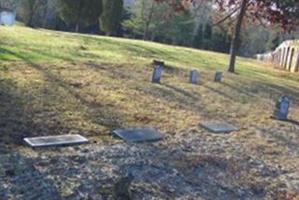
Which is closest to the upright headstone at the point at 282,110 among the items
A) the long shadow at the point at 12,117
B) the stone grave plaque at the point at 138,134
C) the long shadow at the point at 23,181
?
the stone grave plaque at the point at 138,134

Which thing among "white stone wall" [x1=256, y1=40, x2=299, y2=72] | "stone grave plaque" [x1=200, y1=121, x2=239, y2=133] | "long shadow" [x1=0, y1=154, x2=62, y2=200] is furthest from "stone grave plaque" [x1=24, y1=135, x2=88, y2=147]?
"white stone wall" [x1=256, y1=40, x2=299, y2=72]

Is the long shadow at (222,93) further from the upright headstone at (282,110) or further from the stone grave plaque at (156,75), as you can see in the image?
the upright headstone at (282,110)

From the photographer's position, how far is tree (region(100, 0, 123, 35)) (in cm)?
3356

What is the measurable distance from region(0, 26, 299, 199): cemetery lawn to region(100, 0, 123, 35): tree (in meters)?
22.0

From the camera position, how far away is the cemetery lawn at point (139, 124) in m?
5.18

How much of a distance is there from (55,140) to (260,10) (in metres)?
10.1

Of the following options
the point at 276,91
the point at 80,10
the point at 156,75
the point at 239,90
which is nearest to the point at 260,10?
the point at 276,91

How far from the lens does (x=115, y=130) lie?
6695mm

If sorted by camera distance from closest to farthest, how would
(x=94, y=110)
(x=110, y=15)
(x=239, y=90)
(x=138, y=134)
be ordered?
1. (x=138, y=134)
2. (x=94, y=110)
3. (x=239, y=90)
4. (x=110, y=15)

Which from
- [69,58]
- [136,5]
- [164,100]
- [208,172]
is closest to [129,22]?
[136,5]

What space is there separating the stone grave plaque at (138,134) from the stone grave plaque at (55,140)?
57 cm

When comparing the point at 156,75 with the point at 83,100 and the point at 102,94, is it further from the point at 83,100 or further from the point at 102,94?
the point at 83,100

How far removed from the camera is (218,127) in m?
7.79

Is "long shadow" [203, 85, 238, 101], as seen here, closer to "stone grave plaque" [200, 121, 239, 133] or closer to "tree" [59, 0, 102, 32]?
"stone grave plaque" [200, 121, 239, 133]
